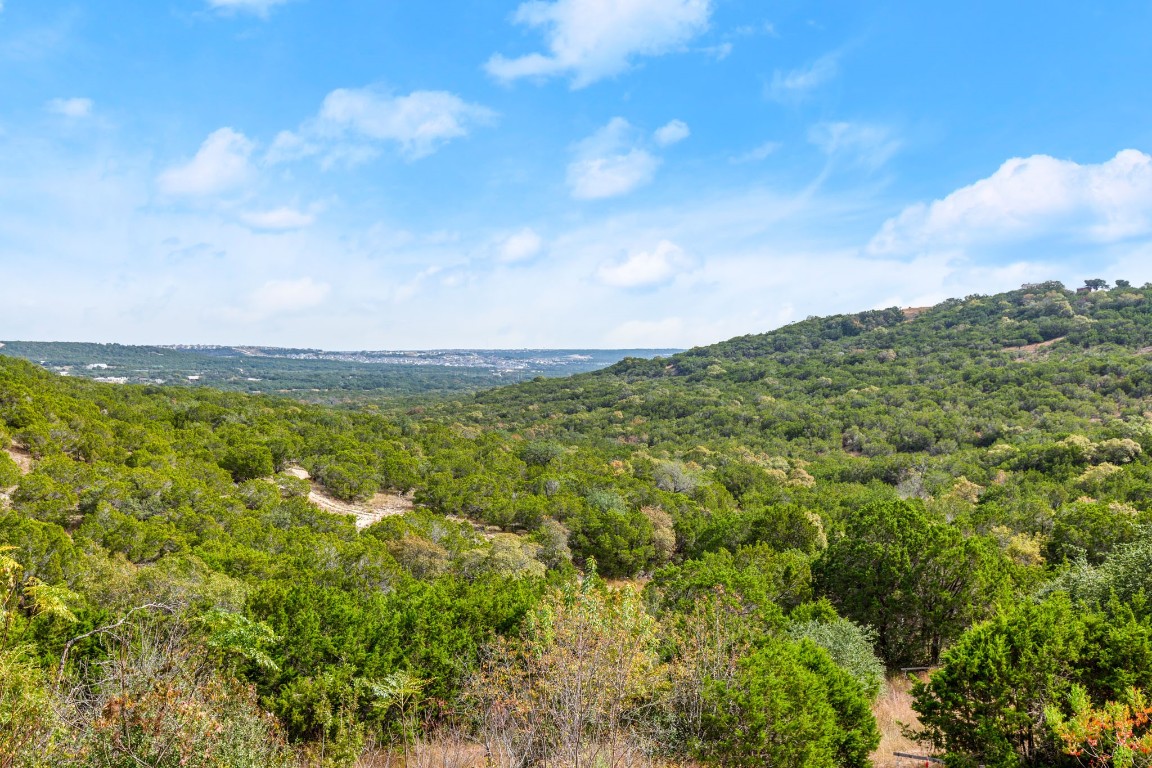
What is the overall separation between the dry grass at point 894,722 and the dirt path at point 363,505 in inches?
939

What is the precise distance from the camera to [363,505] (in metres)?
34.3

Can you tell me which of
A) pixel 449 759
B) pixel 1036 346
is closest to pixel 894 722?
pixel 449 759

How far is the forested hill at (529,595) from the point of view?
7.71 meters

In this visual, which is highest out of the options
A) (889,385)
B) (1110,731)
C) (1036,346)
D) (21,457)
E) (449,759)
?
(1036,346)

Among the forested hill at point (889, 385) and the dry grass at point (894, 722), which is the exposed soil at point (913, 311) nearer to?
the forested hill at point (889, 385)

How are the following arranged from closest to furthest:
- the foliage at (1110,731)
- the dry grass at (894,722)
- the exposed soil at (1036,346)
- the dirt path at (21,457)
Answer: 1. the foliage at (1110,731)
2. the dry grass at (894,722)
3. the dirt path at (21,457)
4. the exposed soil at (1036,346)

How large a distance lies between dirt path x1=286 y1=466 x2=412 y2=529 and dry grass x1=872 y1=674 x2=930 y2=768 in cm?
2385

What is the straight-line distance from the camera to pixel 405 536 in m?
24.9

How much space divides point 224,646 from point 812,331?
146035 millimetres

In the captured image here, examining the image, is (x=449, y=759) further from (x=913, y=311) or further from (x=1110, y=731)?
(x=913, y=311)

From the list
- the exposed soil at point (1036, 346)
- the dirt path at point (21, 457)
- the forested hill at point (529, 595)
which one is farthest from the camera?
the exposed soil at point (1036, 346)

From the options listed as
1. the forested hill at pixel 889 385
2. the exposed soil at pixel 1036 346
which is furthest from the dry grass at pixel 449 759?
the exposed soil at pixel 1036 346

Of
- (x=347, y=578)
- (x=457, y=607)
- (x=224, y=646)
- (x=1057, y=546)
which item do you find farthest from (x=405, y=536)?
(x=1057, y=546)

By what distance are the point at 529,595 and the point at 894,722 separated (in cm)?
867
